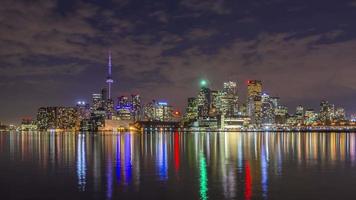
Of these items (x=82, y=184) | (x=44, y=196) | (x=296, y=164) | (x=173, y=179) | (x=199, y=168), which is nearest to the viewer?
(x=44, y=196)

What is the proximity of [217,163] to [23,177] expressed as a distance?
20874 millimetres

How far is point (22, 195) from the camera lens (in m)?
31.8

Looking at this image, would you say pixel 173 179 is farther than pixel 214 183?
Yes

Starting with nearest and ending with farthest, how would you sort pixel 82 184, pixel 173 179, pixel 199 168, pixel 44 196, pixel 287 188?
pixel 44 196
pixel 287 188
pixel 82 184
pixel 173 179
pixel 199 168

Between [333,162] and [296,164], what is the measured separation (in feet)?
18.7

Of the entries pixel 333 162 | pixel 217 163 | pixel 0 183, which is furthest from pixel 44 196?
pixel 333 162

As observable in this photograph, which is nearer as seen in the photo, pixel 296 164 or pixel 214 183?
pixel 214 183

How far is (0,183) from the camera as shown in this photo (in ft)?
123

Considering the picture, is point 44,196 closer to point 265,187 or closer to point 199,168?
point 265,187

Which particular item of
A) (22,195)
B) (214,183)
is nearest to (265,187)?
(214,183)

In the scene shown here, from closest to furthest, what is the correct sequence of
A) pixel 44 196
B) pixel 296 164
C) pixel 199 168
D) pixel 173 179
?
pixel 44 196 < pixel 173 179 < pixel 199 168 < pixel 296 164

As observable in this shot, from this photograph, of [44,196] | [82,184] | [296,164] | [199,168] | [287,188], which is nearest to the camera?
[44,196]

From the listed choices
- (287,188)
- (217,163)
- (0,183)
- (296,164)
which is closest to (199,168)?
(217,163)

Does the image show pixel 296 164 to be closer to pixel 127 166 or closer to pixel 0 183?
pixel 127 166
